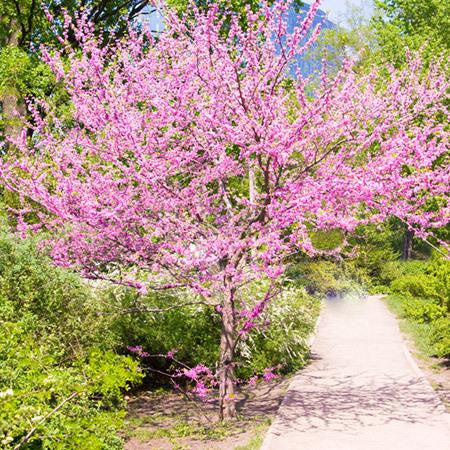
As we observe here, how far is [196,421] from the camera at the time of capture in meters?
8.69

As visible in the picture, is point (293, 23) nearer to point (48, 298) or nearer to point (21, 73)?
point (48, 298)

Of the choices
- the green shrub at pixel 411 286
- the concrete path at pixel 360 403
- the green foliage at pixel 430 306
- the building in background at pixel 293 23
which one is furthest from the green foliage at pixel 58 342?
the green shrub at pixel 411 286

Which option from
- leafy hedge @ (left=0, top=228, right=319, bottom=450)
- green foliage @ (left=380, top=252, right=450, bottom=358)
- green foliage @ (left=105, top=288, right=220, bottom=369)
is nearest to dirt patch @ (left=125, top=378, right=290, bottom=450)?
leafy hedge @ (left=0, top=228, right=319, bottom=450)

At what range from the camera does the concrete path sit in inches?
286

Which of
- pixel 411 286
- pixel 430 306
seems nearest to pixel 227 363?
pixel 430 306

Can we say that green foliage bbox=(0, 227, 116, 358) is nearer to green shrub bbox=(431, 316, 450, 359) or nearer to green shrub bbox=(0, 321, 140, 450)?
green shrub bbox=(0, 321, 140, 450)

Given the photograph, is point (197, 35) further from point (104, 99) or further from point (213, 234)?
point (213, 234)

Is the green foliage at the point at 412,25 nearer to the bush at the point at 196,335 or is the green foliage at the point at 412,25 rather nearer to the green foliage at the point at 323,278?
the green foliage at the point at 323,278

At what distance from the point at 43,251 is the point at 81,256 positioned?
A: 0.79 meters

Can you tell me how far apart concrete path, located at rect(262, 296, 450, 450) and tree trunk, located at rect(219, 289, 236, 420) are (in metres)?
0.69

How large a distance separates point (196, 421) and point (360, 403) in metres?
2.40

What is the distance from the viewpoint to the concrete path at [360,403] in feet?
23.9

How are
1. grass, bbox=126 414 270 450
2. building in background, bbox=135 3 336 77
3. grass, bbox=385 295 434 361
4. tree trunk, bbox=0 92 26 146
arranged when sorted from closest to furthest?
building in background, bbox=135 3 336 77, grass, bbox=126 414 270 450, grass, bbox=385 295 434 361, tree trunk, bbox=0 92 26 146

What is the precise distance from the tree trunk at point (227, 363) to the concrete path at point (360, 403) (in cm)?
69
